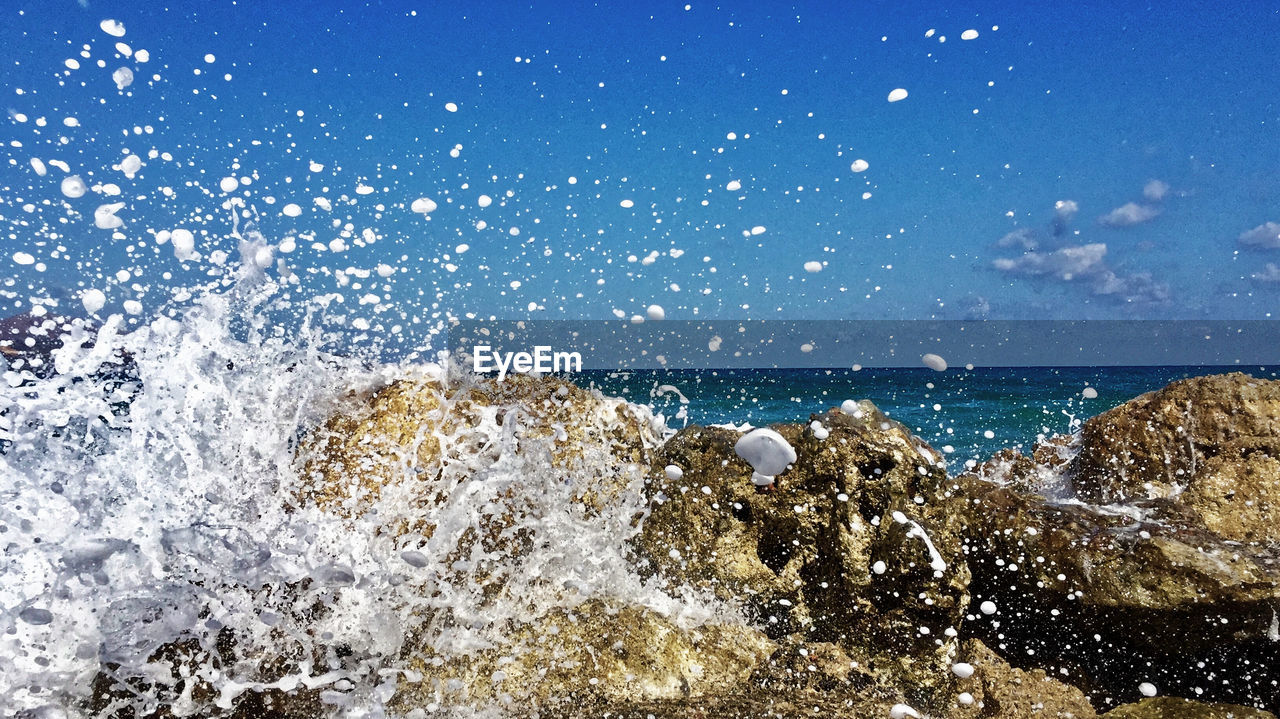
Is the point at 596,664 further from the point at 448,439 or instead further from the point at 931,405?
the point at 931,405

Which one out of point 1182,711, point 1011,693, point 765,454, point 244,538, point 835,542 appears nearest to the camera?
point 1182,711

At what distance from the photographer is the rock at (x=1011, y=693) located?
3158 mm

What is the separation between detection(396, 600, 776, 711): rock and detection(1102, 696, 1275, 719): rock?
132 cm

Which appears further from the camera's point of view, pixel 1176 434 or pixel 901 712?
pixel 1176 434

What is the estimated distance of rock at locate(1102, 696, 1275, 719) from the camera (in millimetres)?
2705

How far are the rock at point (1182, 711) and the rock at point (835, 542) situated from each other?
2.24ft

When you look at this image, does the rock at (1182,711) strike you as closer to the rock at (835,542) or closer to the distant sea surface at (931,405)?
the rock at (835,542)

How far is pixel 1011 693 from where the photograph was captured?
3.22 m

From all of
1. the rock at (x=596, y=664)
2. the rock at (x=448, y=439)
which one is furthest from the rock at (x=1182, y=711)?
the rock at (x=448, y=439)

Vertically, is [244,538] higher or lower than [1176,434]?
lower

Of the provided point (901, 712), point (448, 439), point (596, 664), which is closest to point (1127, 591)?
point (901, 712)

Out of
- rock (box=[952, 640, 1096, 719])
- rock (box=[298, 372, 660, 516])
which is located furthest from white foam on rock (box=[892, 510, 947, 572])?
rock (box=[298, 372, 660, 516])

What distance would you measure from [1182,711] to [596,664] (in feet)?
6.88

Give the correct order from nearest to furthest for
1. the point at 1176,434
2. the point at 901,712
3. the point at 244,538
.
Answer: the point at 901,712 → the point at 244,538 → the point at 1176,434
